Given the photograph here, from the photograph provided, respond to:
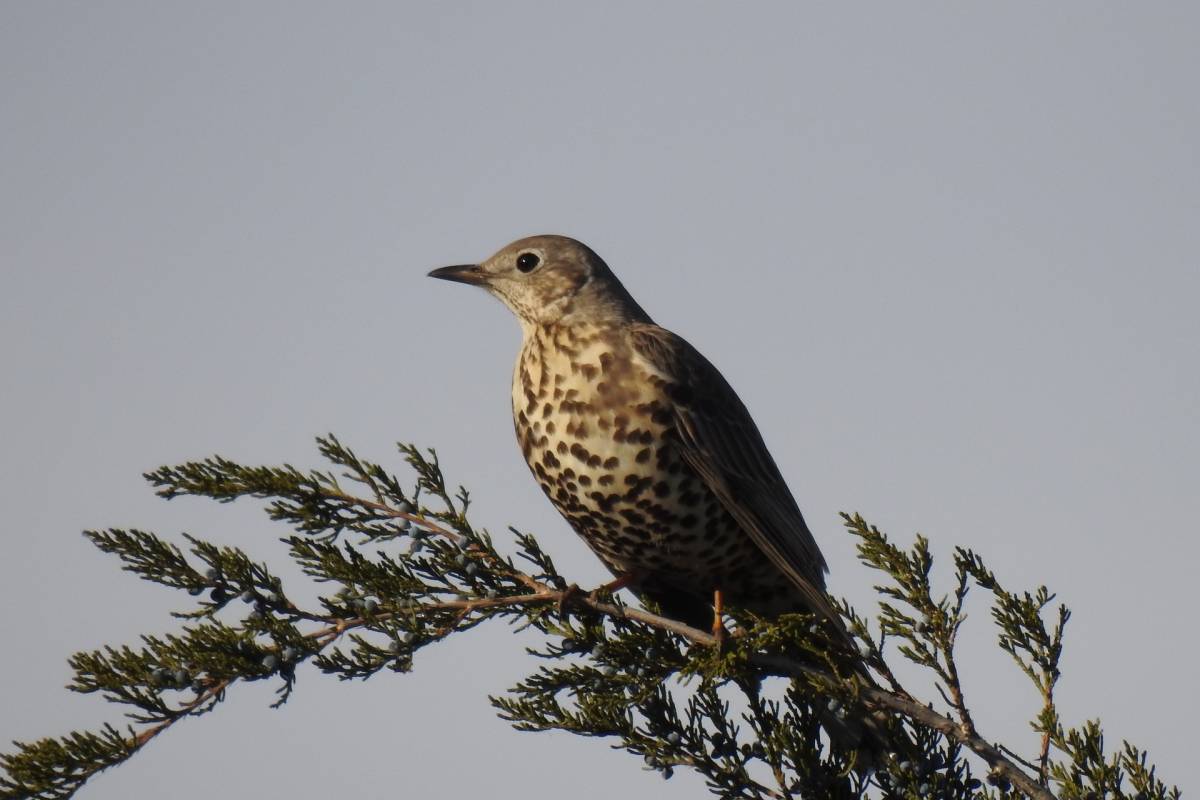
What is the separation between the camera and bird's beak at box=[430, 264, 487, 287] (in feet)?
21.1

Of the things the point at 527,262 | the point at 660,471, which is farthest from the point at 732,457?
the point at 527,262

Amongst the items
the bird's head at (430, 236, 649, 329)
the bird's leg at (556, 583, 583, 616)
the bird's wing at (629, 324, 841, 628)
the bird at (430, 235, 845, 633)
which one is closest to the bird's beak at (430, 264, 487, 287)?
the bird's head at (430, 236, 649, 329)

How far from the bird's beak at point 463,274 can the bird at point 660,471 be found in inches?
24.9

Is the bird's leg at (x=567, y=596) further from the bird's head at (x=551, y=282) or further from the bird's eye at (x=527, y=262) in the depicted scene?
the bird's eye at (x=527, y=262)

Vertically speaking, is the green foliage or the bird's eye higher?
the bird's eye

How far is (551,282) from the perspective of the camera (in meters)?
6.18

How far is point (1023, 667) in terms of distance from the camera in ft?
12.3

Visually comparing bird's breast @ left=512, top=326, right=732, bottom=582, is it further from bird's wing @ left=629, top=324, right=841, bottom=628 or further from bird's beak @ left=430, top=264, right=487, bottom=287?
bird's beak @ left=430, top=264, right=487, bottom=287

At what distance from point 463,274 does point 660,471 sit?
71.1 inches

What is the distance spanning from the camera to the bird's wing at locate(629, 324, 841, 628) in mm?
5215

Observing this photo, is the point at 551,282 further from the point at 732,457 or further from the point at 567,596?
the point at 567,596

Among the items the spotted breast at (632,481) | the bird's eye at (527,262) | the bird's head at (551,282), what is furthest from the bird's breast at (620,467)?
the bird's eye at (527,262)

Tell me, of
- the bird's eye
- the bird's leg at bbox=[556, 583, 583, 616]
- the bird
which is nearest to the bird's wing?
the bird

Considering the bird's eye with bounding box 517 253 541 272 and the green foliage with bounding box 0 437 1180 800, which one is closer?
the green foliage with bounding box 0 437 1180 800
